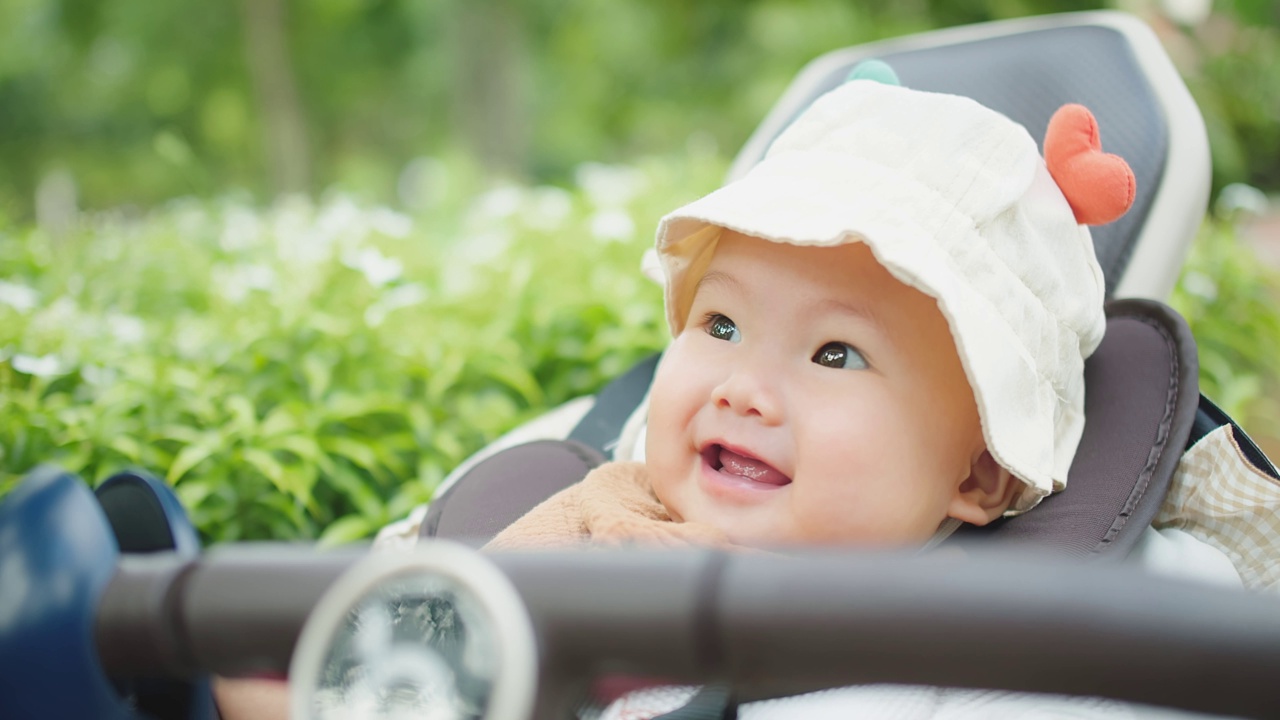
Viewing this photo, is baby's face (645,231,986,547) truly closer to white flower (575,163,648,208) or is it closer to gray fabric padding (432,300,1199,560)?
gray fabric padding (432,300,1199,560)

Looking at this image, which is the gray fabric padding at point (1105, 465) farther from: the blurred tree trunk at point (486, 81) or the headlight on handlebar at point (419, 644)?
the blurred tree trunk at point (486, 81)

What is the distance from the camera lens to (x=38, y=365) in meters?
1.82

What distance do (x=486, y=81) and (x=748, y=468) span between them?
7.70 m

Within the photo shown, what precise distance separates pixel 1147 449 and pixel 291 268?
2.03m

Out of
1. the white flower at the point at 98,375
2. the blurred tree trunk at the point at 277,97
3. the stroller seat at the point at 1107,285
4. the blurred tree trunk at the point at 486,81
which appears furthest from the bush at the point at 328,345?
the blurred tree trunk at the point at 277,97

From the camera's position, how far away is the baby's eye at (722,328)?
3.96 feet

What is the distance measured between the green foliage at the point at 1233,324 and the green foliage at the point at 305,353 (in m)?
1.40

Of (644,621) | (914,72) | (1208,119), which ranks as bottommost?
(1208,119)

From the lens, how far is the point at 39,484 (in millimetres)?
639

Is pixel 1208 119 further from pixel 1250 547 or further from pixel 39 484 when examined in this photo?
pixel 39 484

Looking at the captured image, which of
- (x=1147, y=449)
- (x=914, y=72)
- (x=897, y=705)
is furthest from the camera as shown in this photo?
(x=914, y=72)

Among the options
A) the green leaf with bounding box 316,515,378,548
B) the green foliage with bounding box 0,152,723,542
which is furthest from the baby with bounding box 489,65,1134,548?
the green foliage with bounding box 0,152,723,542

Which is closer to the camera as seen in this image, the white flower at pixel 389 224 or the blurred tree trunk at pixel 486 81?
the white flower at pixel 389 224

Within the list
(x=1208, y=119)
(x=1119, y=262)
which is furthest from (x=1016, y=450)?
(x=1208, y=119)
